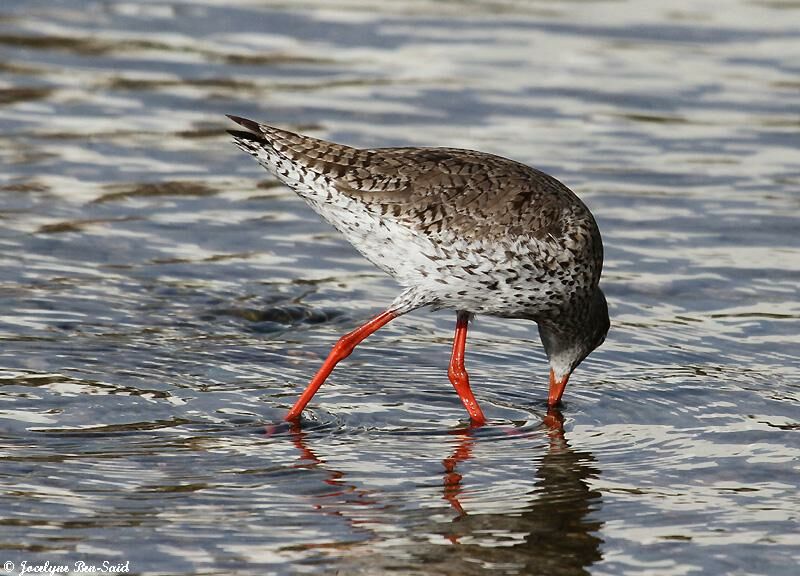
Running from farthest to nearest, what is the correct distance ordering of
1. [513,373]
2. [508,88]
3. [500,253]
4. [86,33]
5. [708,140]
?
1. [86,33]
2. [508,88]
3. [708,140]
4. [513,373]
5. [500,253]

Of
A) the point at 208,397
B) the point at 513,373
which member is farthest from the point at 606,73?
the point at 208,397

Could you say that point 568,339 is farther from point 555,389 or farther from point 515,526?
point 515,526

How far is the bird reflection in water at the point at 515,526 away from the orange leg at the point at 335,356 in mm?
352

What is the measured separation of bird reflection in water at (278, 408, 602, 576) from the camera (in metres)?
7.49

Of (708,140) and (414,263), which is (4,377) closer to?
(414,263)

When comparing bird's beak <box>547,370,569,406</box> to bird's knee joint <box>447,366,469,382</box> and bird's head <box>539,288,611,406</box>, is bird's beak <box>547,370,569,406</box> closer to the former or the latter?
bird's head <box>539,288,611,406</box>

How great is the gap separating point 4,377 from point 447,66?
9.96 meters

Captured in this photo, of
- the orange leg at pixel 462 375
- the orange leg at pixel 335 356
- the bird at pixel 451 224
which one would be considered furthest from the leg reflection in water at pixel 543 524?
the orange leg at pixel 335 356

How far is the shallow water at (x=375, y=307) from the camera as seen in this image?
789 centimetres

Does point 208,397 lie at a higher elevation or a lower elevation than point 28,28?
lower

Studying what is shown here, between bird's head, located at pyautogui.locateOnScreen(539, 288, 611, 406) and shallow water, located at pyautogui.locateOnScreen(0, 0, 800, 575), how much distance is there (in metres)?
0.23

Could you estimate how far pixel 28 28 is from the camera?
62.5 ft

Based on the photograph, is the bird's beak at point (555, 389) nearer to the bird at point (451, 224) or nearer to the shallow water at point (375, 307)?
the bird at point (451, 224)

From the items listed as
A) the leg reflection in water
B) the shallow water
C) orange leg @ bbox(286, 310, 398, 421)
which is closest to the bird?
orange leg @ bbox(286, 310, 398, 421)
